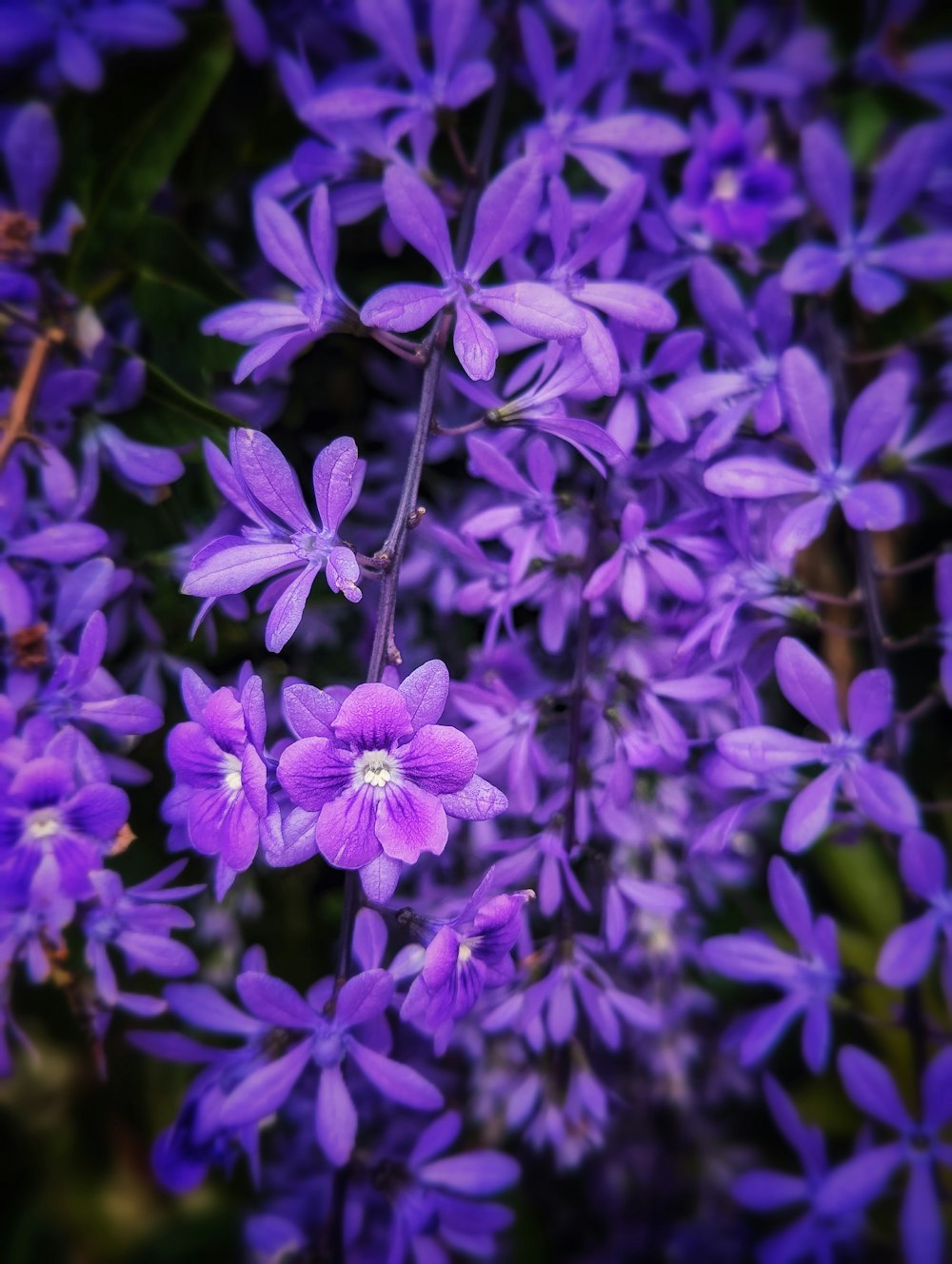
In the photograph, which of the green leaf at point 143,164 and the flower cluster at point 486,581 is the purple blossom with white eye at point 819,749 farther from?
the green leaf at point 143,164

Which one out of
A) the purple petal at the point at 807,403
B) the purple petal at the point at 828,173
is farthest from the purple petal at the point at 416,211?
the purple petal at the point at 828,173

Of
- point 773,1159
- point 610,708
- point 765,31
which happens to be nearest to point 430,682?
point 610,708

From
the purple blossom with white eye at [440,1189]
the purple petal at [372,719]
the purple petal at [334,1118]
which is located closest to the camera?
the purple petal at [372,719]

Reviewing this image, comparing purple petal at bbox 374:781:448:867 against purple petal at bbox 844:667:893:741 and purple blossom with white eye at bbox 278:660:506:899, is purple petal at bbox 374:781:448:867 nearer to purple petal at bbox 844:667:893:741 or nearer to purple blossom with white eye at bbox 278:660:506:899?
purple blossom with white eye at bbox 278:660:506:899

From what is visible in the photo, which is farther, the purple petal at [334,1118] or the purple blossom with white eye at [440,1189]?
the purple blossom with white eye at [440,1189]

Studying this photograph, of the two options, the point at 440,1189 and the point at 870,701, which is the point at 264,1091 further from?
the point at 870,701

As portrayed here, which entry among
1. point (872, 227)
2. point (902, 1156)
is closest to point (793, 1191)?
point (902, 1156)
